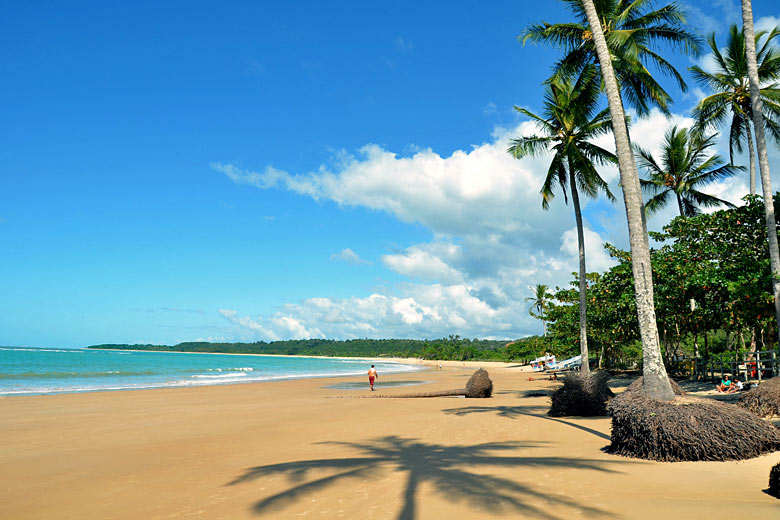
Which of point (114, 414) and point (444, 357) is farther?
point (444, 357)

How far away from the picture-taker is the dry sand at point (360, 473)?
210 inches

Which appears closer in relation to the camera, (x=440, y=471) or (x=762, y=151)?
(x=440, y=471)

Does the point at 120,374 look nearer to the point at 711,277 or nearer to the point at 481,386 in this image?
the point at 481,386

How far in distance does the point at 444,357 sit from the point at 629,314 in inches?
3421

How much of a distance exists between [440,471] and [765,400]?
751 centimetres

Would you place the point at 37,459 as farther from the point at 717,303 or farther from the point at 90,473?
the point at 717,303

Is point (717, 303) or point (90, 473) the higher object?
point (717, 303)

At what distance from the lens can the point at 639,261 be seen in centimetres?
877

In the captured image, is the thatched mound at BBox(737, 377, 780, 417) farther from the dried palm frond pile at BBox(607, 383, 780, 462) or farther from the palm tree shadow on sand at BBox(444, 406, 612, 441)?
the palm tree shadow on sand at BBox(444, 406, 612, 441)

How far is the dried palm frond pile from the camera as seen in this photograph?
668 centimetres

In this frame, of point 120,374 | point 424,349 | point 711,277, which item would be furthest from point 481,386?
point 424,349

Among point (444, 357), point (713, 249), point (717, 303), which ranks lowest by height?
point (444, 357)

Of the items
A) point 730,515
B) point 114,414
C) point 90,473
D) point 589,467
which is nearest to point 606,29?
point 589,467

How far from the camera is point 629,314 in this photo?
19.0m
